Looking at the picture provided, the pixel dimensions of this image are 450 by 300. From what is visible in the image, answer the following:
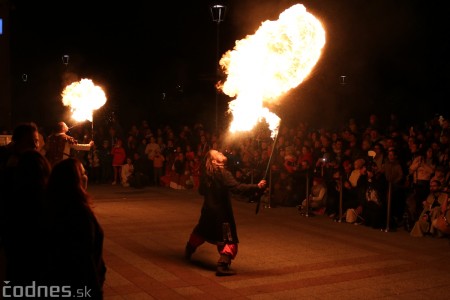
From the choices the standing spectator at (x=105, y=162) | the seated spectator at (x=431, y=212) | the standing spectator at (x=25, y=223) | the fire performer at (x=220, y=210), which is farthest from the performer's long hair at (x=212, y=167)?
the standing spectator at (x=105, y=162)

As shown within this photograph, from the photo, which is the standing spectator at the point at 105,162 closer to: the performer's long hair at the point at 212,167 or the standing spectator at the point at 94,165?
the standing spectator at the point at 94,165

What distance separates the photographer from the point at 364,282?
6867 millimetres

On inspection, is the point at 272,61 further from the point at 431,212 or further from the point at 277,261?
the point at 431,212

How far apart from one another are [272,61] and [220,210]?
268 cm

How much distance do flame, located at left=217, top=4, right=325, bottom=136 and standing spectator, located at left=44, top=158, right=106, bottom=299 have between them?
206 inches

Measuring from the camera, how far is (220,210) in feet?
23.7

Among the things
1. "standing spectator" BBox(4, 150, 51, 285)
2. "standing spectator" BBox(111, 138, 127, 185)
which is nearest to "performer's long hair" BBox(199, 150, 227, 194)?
"standing spectator" BBox(4, 150, 51, 285)

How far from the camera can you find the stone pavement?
645cm

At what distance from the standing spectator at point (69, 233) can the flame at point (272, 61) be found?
5223 mm

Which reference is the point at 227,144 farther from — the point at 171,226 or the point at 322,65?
the point at 322,65

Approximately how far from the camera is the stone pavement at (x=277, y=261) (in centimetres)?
645

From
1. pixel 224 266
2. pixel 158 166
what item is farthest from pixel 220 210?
pixel 158 166

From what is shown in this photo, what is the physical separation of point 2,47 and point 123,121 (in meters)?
7.57

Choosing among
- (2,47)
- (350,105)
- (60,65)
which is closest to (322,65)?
(350,105)
